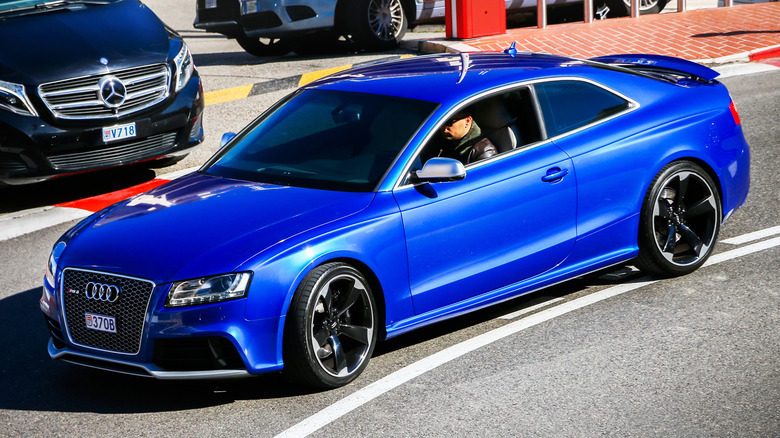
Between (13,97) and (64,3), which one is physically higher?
(64,3)

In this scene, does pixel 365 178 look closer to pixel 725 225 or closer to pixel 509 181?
pixel 509 181

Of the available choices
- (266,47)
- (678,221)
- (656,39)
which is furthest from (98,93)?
(656,39)

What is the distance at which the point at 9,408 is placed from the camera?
5164mm

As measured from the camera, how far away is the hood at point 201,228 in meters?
4.83

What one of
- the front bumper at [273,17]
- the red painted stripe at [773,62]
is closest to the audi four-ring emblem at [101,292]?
the front bumper at [273,17]

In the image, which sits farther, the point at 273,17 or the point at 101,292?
the point at 273,17

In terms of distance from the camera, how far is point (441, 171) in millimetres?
5355

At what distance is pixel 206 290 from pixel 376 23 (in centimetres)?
1158

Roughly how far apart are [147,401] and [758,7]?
17.1 m

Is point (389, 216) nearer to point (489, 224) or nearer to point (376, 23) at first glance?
point (489, 224)

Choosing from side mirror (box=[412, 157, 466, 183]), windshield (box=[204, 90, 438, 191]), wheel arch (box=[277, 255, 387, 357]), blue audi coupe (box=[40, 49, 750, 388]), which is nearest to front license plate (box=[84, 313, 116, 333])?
blue audi coupe (box=[40, 49, 750, 388])

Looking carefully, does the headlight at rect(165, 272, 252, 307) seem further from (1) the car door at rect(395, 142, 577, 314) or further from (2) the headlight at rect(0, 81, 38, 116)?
(2) the headlight at rect(0, 81, 38, 116)

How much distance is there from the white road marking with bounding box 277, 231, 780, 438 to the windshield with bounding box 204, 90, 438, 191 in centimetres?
99

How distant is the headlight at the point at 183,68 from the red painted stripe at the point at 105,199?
3.28ft
